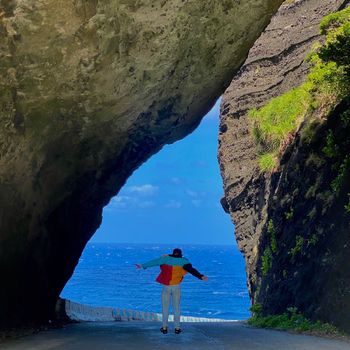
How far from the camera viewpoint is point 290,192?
672 inches

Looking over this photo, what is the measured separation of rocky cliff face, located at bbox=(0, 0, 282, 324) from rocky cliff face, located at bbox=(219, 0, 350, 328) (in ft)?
11.6

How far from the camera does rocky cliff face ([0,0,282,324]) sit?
33.6ft

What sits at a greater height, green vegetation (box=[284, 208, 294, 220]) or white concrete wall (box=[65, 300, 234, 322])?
green vegetation (box=[284, 208, 294, 220])

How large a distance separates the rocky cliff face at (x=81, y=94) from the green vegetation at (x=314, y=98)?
249 cm

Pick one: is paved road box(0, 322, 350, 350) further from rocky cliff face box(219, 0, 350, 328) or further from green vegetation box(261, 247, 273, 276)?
green vegetation box(261, 247, 273, 276)

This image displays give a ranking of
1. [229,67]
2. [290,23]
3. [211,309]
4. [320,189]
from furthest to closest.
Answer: [211,309] → [290,23] → [320,189] → [229,67]

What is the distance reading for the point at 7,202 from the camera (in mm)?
11312

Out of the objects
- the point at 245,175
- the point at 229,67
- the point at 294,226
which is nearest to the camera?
the point at 229,67

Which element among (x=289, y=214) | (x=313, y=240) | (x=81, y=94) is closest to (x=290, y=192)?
(x=289, y=214)

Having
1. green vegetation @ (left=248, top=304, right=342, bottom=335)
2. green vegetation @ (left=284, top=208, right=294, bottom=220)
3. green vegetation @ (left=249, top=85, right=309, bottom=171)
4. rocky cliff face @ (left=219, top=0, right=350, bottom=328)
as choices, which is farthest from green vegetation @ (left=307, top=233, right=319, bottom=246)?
green vegetation @ (left=249, top=85, right=309, bottom=171)

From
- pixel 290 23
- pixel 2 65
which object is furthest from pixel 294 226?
pixel 290 23

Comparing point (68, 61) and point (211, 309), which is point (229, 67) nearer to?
point (68, 61)

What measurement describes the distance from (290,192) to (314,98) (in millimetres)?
2832

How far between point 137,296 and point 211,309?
60.7ft
